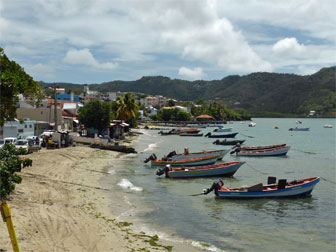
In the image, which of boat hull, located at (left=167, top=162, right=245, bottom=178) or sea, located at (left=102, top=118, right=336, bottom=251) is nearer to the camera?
sea, located at (left=102, top=118, right=336, bottom=251)

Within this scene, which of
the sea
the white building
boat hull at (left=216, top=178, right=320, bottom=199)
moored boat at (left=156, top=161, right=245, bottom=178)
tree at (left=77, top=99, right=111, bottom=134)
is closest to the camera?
the sea

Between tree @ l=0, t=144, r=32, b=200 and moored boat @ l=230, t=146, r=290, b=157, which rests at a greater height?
tree @ l=0, t=144, r=32, b=200

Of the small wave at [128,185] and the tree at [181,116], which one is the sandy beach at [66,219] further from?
the tree at [181,116]

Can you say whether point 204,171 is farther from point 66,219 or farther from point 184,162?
point 66,219

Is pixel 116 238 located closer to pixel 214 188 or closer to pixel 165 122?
pixel 214 188

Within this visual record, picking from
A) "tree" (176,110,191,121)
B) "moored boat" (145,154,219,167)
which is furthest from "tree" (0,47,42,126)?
"tree" (176,110,191,121)

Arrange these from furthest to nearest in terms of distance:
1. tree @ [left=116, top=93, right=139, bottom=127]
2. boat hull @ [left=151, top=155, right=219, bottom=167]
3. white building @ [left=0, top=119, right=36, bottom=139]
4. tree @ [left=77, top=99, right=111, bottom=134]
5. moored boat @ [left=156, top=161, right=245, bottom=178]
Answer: tree @ [left=116, top=93, right=139, bottom=127], tree @ [left=77, top=99, right=111, bottom=134], white building @ [left=0, top=119, right=36, bottom=139], boat hull @ [left=151, top=155, right=219, bottom=167], moored boat @ [left=156, top=161, right=245, bottom=178]

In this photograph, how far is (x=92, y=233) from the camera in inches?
555

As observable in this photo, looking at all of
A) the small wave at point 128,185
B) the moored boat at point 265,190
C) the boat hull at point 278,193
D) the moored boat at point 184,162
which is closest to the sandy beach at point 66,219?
the small wave at point 128,185

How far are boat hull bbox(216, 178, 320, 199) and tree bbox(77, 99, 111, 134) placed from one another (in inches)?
1573

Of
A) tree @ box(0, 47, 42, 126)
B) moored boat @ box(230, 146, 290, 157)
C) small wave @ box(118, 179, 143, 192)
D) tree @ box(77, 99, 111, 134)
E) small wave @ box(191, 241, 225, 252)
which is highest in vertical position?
tree @ box(0, 47, 42, 126)

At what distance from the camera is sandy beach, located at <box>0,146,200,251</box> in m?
12.3

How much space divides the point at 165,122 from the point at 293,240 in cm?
14866

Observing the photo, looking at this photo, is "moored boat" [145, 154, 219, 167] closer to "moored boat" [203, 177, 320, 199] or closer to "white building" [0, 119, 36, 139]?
"moored boat" [203, 177, 320, 199]
